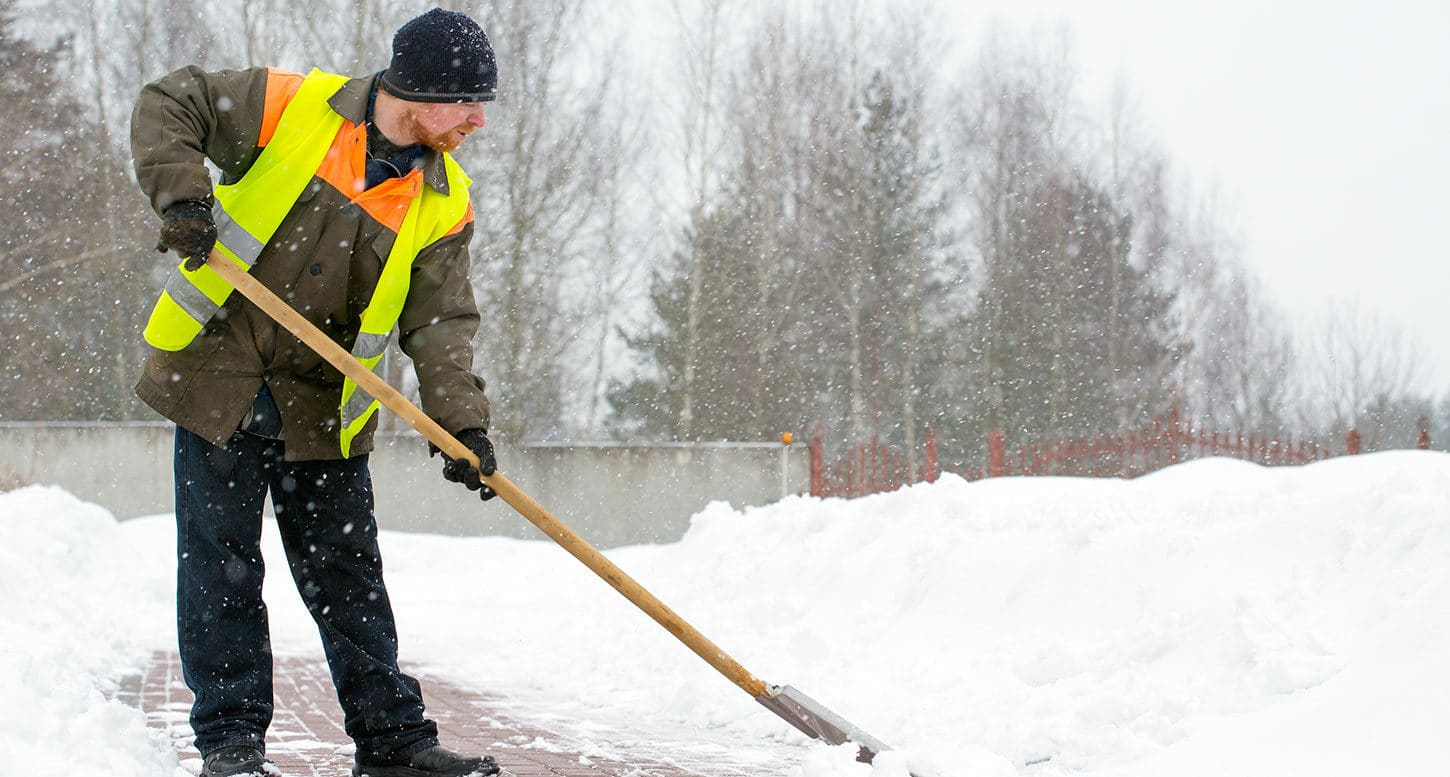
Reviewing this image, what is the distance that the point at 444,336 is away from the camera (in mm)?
3090

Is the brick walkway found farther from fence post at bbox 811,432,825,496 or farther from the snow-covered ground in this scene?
fence post at bbox 811,432,825,496

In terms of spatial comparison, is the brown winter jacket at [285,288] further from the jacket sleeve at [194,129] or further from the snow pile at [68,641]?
the snow pile at [68,641]

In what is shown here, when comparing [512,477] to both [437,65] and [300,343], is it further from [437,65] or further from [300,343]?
[437,65]

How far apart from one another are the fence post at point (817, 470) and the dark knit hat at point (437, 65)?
1221cm

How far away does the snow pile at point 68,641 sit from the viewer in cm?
267

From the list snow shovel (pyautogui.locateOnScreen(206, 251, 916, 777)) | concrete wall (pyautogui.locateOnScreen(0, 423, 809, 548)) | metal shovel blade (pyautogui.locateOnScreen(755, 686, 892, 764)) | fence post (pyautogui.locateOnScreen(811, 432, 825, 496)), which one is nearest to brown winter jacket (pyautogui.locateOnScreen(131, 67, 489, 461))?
snow shovel (pyautogui.locateOnScreen(206, 251, 916, 777))

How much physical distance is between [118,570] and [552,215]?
10884 mm

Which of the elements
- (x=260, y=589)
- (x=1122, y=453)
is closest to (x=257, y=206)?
(x=260, y=589)

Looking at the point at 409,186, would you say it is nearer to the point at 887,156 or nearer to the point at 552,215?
the point at 552,215

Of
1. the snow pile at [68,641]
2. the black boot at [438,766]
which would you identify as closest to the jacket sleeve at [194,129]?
the snow pile at [68,641]

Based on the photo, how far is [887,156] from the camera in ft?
77.7

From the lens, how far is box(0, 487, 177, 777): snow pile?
8.75 feet

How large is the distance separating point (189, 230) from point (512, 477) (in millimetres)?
13720

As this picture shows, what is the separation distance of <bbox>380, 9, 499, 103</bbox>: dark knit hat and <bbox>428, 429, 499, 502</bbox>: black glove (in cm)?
77
